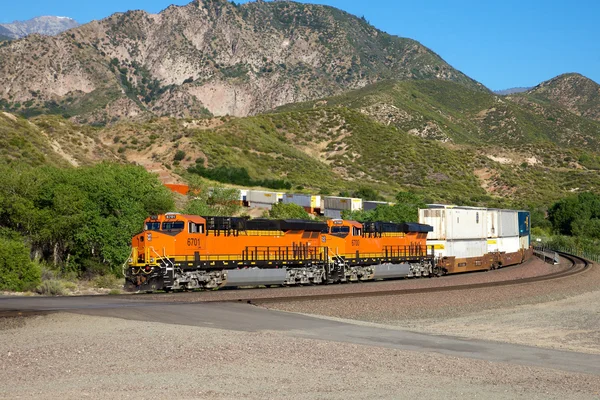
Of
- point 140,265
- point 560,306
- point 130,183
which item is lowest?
point 560,306

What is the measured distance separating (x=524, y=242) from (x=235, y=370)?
2186 inches

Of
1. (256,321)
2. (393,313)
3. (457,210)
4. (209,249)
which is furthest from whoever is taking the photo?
(457,210)

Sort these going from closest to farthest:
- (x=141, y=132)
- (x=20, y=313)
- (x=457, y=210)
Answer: (x=20, y=313), (x=457, y=210), (x=141, y=132)

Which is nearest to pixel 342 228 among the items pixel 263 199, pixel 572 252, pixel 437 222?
pixel 437 222

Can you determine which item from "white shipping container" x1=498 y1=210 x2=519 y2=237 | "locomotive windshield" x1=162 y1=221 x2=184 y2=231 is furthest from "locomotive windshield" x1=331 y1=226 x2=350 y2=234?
"white shipping container" x1=498 y1=210 x2=519 y2=237

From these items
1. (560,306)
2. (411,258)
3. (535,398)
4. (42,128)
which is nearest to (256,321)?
(535,398)

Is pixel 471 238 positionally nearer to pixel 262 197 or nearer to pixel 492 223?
pixel 492 223

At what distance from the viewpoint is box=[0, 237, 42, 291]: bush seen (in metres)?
30.8

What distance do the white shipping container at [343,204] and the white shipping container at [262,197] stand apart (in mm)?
6173

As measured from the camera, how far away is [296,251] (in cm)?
3756

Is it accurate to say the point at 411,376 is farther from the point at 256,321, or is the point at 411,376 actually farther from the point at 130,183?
the point at 130,183

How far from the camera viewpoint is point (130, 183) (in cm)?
4756

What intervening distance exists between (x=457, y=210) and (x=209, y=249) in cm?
2351

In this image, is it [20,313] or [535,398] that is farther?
[20,313]
